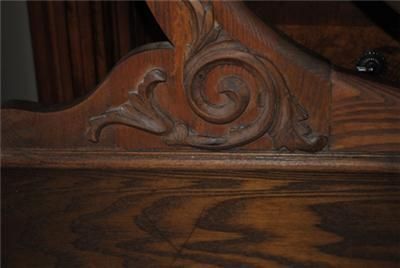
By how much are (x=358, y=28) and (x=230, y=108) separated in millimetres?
483

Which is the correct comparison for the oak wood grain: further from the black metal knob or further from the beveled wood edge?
the black metal knob

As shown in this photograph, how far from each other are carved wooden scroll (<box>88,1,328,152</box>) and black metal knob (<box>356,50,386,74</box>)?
1.24 feet

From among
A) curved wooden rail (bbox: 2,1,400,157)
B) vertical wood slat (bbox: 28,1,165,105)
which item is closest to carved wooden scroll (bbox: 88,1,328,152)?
curved wooden rail (bbox: 2,1,400,157)

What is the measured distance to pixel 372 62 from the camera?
95 centimetres

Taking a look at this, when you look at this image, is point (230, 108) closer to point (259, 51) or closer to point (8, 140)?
point (259, 51)

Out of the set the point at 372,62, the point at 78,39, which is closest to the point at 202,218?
the point at 372,62

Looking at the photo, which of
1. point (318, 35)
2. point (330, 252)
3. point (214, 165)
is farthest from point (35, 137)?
point (318, 35)

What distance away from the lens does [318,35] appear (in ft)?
3.34

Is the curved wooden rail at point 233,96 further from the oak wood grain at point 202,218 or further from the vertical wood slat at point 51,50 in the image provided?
the vertical wood slat at point 51,50

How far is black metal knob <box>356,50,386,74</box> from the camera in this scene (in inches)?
37.2

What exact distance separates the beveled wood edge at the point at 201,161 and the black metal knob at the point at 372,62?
363 mm

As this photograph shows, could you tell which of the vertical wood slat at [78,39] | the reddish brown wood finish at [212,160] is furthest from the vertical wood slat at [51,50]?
the reddish brown wood finish at [212,160]

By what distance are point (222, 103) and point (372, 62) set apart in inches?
16.7

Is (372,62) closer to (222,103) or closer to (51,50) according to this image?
(222,103)
